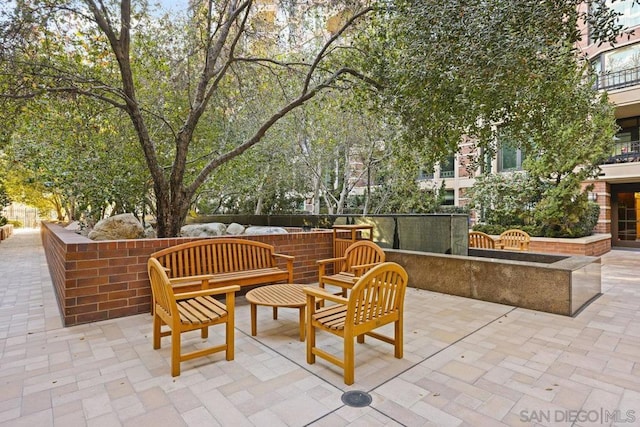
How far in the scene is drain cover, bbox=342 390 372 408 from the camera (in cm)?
245

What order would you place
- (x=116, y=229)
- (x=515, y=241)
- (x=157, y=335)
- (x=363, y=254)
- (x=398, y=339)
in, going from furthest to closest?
1. (x=515, y=241)
2. (x=116, y=229)
3. (x=363, y=254)
4. (x=157, y=335)
5. (x=398, y=339)

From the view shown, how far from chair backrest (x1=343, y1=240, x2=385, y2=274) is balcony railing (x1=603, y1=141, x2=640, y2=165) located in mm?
12908

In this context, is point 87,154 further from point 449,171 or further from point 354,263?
point 449,171

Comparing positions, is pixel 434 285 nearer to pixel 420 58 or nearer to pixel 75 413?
pixel 420 58

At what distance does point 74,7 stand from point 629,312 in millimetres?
9842

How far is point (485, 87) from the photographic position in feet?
14.0

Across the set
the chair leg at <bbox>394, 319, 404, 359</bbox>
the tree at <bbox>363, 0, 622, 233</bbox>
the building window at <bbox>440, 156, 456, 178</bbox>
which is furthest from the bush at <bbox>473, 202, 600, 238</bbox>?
the chair leg at <bbox>394, 319, 404, 359</bbox>

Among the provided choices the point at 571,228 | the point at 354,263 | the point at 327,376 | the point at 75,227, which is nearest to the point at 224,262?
the point at 354,263

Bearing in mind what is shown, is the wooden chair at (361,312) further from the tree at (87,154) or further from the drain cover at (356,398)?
the tree at (87,154)

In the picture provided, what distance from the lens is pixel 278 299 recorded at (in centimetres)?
367

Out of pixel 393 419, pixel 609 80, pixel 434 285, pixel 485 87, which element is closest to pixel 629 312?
pixel 434 285

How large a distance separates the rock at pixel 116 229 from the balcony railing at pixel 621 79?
16.6 metres

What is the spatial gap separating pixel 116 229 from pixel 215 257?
3.73 m

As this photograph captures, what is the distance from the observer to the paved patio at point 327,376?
2324mm
